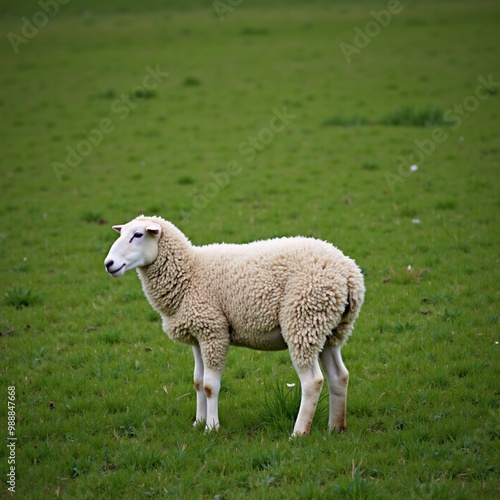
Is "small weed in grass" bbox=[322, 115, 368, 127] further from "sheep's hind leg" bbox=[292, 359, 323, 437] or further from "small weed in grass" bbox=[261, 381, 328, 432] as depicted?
"sheep's hind leg" bbox=[292, 359, 323, 437]

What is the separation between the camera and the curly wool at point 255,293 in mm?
5352

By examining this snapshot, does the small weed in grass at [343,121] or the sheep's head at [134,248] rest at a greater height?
the sheep's head at [134,248]

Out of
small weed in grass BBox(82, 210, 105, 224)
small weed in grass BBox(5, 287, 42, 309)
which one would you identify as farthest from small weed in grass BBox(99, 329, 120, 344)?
small weed in grass BBox(82, 210, 105, 224)

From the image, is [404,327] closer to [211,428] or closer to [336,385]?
[336,385]

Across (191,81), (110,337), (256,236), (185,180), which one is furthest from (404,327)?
(191,81)

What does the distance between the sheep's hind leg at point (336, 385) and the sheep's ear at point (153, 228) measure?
71.1 inches

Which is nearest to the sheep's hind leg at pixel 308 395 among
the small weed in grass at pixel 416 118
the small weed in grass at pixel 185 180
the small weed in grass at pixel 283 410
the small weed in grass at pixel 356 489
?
the small weed in grass at pixel 283 410

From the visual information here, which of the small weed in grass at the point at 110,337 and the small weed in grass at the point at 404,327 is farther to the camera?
the small weed in grass at the point at 110,337

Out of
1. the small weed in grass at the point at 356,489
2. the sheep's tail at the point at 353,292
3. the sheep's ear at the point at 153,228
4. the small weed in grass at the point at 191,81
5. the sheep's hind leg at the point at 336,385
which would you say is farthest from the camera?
the small weed in grass at the point at 191,81

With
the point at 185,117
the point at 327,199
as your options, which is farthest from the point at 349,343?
the point at 185,117

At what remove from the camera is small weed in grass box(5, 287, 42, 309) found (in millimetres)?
9281

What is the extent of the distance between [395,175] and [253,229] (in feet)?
14.2

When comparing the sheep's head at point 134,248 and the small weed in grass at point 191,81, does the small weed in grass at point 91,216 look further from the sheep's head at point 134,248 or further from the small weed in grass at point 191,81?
the small weed in grass at point 191,81

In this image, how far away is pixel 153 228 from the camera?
5844 mm
